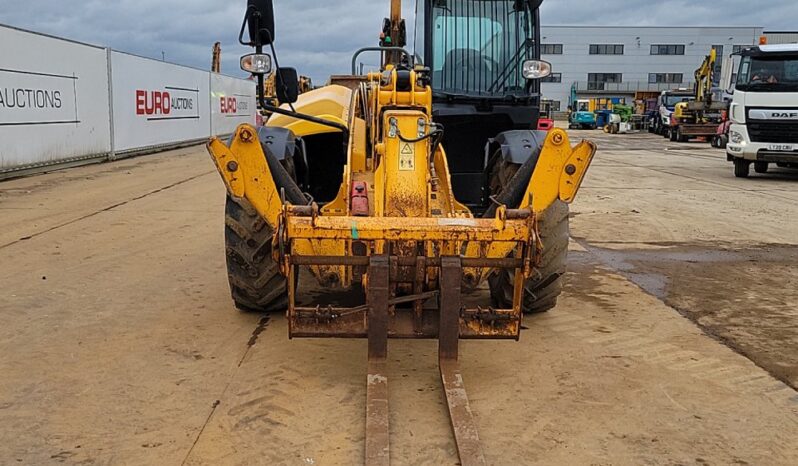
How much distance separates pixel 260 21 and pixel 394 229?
1354 mm

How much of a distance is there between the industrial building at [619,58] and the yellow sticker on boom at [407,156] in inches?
2618

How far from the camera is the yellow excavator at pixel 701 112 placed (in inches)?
1156

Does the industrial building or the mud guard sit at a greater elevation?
the industrial building

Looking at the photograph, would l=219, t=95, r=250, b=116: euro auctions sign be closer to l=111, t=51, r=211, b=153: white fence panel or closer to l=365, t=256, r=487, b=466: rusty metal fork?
l=111, t=51, r=211, b=153: white fence panel

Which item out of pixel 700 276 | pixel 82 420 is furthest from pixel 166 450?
pixel 700 276

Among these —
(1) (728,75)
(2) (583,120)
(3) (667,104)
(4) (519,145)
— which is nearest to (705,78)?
(3) (667,104)

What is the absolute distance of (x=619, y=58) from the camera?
227 feet

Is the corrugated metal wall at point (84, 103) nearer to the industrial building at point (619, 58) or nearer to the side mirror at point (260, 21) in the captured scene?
the side mirror at point (260, 21)

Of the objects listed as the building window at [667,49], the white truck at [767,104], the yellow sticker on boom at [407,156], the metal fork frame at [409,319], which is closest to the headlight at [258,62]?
the yellow sticker on boom at [407,156]

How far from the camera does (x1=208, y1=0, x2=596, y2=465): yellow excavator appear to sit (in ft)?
12.0

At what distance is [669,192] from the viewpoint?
13195 millimetres

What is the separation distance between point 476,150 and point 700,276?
7.45 feet

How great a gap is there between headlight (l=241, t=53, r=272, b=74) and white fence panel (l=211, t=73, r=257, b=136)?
73.2 feet

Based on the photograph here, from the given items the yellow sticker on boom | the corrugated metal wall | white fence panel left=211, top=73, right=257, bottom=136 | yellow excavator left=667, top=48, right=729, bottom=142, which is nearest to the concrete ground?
the yellow sticker on boom
